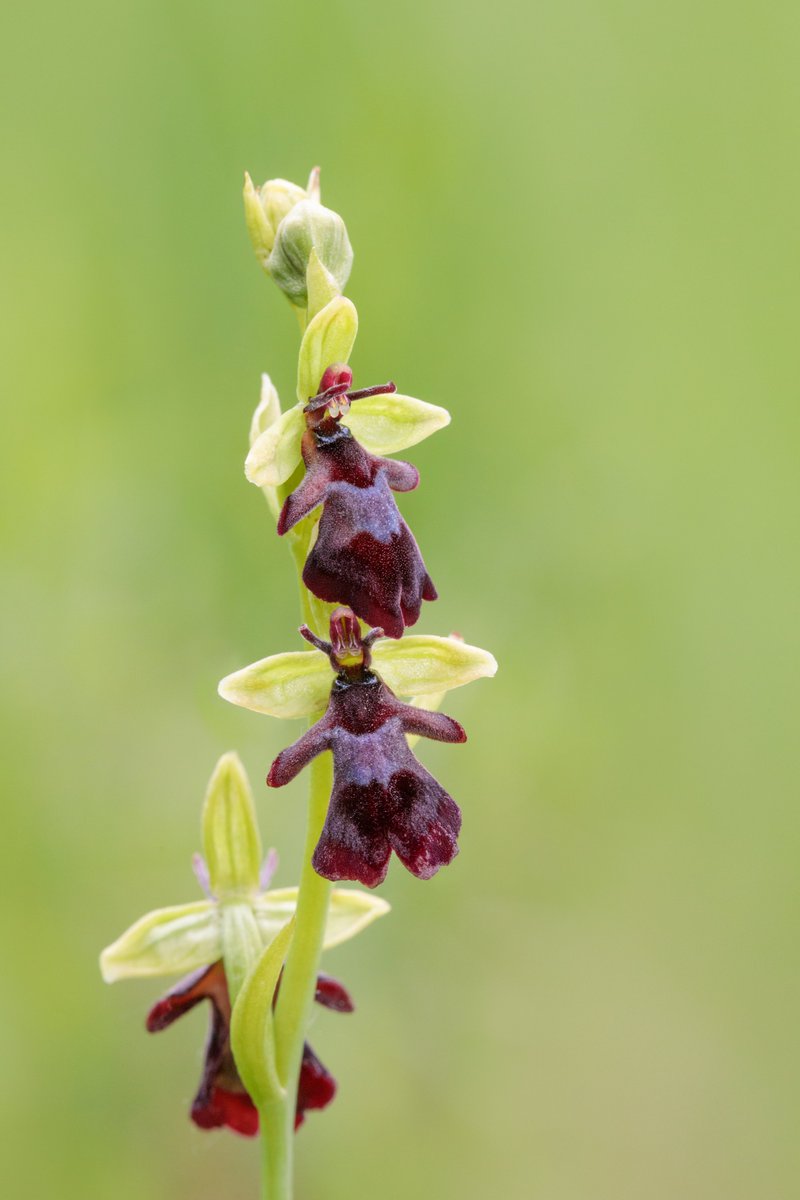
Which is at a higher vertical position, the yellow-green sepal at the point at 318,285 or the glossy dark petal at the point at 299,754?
the yellow-green sepal at the point at 318,285

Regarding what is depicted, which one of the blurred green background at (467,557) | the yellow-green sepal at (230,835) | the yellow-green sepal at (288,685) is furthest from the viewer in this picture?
the blurred green background at (467,557)

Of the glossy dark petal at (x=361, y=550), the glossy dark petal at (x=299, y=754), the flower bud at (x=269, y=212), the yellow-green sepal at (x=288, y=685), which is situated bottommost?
the glossy dark petal at (x=299, y=754)

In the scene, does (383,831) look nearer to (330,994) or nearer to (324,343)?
(330,994)

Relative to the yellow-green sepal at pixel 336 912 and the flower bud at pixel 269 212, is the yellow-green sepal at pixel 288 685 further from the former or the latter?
the flower bud at pixel 269 212

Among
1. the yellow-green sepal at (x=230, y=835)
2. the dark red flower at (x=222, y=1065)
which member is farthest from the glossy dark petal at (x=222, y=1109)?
the yellow-green sepal at (x=230, y=835)

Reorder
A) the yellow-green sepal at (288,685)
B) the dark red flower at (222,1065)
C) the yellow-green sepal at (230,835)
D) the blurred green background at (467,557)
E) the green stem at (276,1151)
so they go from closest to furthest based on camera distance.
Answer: the yellow-green sepal at (288,685)
the green stem at (276,1151)
the dark red flower at (222,1065)
the yellow-green sepal at (230,835)
the blurred green background at (467,557)

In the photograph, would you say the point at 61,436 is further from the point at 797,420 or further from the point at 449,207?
the point at 797,420

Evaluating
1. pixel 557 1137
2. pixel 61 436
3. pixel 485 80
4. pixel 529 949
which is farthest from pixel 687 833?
pixel 485 80

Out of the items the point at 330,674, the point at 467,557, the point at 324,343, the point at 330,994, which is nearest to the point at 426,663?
the point at 330,674
